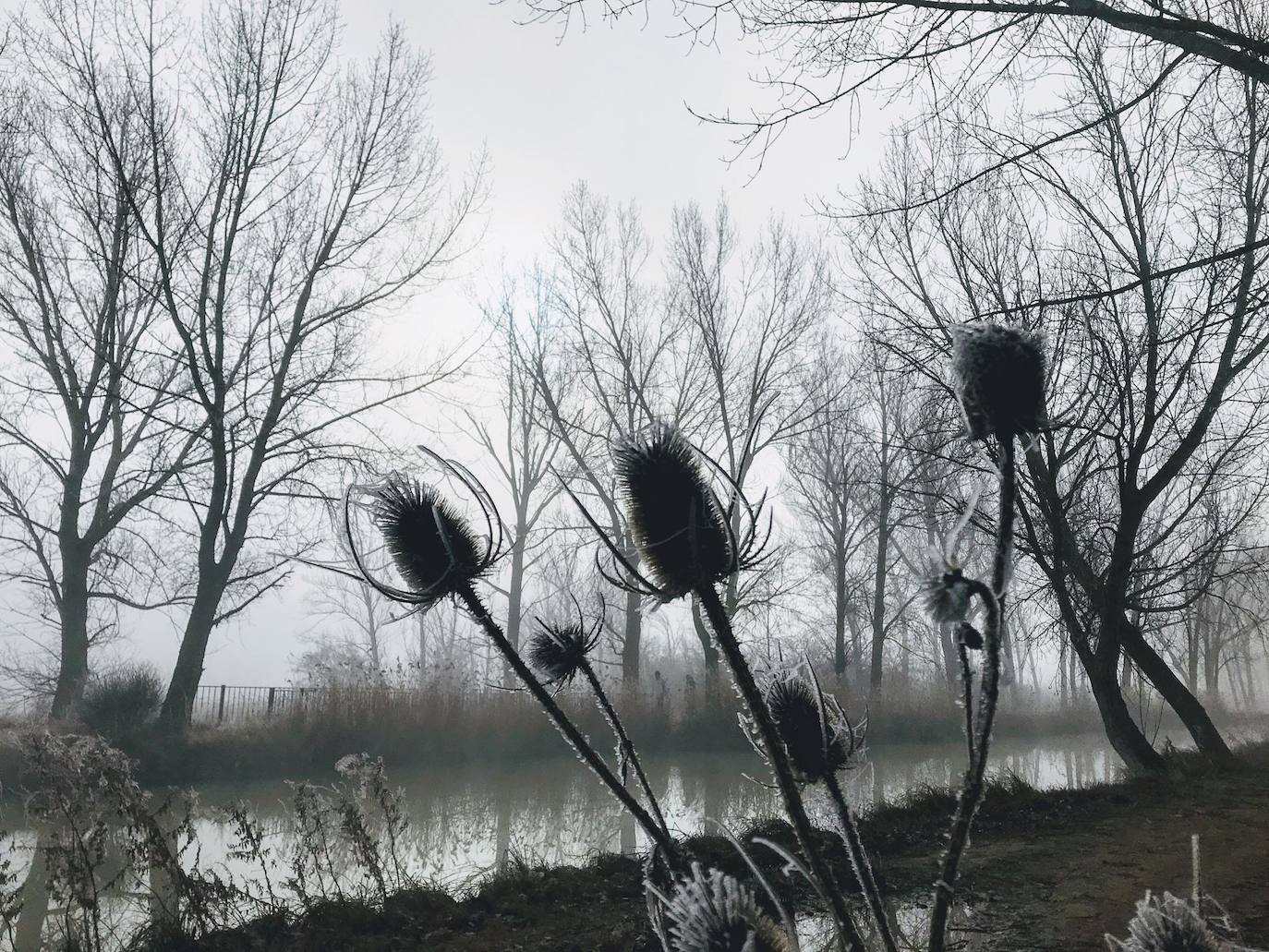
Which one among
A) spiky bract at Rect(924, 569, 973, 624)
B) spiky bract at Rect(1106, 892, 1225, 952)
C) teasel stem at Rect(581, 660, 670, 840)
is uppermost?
spiky bract at Rect(924, 569, 973, 624)

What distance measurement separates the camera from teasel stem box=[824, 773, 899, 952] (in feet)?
3.47

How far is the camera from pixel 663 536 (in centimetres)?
121

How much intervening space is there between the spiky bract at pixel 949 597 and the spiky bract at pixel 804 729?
1.36 feet

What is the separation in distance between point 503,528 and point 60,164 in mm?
14261

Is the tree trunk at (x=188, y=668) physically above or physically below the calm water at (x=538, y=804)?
above

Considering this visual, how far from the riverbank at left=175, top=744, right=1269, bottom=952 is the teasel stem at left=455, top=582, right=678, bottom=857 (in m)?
3.34

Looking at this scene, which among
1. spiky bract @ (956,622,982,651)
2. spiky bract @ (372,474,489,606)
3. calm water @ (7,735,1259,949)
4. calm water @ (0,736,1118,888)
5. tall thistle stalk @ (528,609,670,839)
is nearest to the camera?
spiky bract @ (956,622,982,651)

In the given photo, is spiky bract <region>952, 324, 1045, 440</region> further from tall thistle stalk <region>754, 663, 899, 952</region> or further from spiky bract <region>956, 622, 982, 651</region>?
tall thistle stalk <region>754, 663, 899, 952</region>

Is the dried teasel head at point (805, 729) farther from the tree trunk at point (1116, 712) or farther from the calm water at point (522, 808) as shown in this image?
the tree trunk at point (1116, 712)

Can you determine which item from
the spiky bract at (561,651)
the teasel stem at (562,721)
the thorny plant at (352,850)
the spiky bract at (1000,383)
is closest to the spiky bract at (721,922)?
the teasel stem at (562,721)

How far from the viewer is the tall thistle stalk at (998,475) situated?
3.04ft

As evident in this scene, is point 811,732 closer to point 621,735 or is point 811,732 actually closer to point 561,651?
point 621,735

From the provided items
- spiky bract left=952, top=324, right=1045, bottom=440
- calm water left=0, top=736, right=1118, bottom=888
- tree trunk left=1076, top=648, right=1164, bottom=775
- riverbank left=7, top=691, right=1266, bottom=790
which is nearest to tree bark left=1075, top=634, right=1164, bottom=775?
tree trunk left=1076, top=648, right=1164, bottom=775

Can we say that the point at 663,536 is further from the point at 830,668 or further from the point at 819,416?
the point at 830,668
